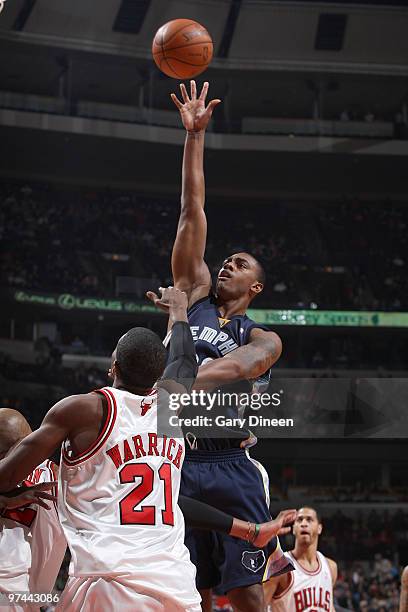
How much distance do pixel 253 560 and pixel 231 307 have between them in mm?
1426

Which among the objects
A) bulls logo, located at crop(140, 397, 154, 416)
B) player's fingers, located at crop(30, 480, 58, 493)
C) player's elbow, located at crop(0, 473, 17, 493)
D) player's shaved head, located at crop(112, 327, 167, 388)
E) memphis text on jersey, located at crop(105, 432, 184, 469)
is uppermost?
player's shaved head, located at crop(112, 327, 167, 388)

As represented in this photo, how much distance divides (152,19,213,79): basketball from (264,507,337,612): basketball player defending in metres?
3.62

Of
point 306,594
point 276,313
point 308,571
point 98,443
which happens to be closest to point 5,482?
point 98,443

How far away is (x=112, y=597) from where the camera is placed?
122 inches

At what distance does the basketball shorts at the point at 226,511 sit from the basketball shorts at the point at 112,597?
4.72 feet

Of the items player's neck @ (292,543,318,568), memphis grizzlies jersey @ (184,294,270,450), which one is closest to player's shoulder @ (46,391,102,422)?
memphis grizzlies jersey @ (184,294,270,450)

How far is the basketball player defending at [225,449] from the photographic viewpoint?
15.0 feet

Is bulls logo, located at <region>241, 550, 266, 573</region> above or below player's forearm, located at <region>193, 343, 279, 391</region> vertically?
below

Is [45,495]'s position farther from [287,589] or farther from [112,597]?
[287,589]

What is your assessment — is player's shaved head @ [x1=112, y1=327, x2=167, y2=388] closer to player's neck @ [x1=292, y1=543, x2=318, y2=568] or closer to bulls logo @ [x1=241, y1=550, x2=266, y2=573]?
bulls logo @ [x1=241, y1=550, x2=266, y2=573]

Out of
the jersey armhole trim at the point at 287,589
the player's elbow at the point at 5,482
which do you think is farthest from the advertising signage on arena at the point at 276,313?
the player's elbow at the point at 5,482

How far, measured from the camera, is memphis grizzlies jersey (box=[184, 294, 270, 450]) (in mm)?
4750

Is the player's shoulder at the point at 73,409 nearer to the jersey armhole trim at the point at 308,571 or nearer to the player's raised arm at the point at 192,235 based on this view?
the player's raised arm at the point at 192,235

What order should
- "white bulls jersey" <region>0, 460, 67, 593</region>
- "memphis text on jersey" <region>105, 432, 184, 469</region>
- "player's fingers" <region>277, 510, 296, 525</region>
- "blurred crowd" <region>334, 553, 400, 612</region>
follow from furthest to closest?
1. "blurred crowd" <region>334, 553, 400, 612</region>
2. "player's fingers" <region>277, 510, 296, 525</region>
3. "white bulls jersey" <region>0, 460, 67, 593</region>
4. "memphis text on jersey" <region>105, 432, 184, 469</region>
